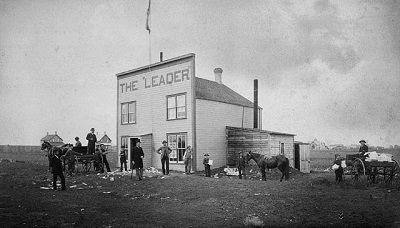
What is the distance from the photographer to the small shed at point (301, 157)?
25156 mm

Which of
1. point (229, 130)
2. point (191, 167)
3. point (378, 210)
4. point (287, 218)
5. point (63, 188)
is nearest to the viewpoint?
point (287, 218)

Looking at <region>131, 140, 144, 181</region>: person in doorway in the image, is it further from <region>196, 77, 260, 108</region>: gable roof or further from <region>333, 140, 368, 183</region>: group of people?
<region>333, 140, 368, 183</region>: group of people

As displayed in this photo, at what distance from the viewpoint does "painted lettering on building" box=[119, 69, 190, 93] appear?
22.9 m

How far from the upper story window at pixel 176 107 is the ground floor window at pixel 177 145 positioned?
1.36 meters

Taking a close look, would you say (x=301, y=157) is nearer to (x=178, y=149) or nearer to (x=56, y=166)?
(x=178, y=149)

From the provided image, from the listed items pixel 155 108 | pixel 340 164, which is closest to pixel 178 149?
pixel 155 108

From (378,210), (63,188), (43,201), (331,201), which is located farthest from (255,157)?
(43,201)

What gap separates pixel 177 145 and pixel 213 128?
2956 millimetres

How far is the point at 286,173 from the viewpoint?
59.2ft

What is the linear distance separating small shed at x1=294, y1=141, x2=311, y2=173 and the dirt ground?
972 cm

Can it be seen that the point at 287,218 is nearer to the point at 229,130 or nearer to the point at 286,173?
the point at 286,173

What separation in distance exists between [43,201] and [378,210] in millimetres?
11329

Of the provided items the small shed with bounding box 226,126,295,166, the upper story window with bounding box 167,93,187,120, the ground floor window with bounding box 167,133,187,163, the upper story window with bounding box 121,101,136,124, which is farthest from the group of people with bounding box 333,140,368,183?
the upper story window with bounding box 121,101,136,124

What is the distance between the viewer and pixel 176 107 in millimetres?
23234
